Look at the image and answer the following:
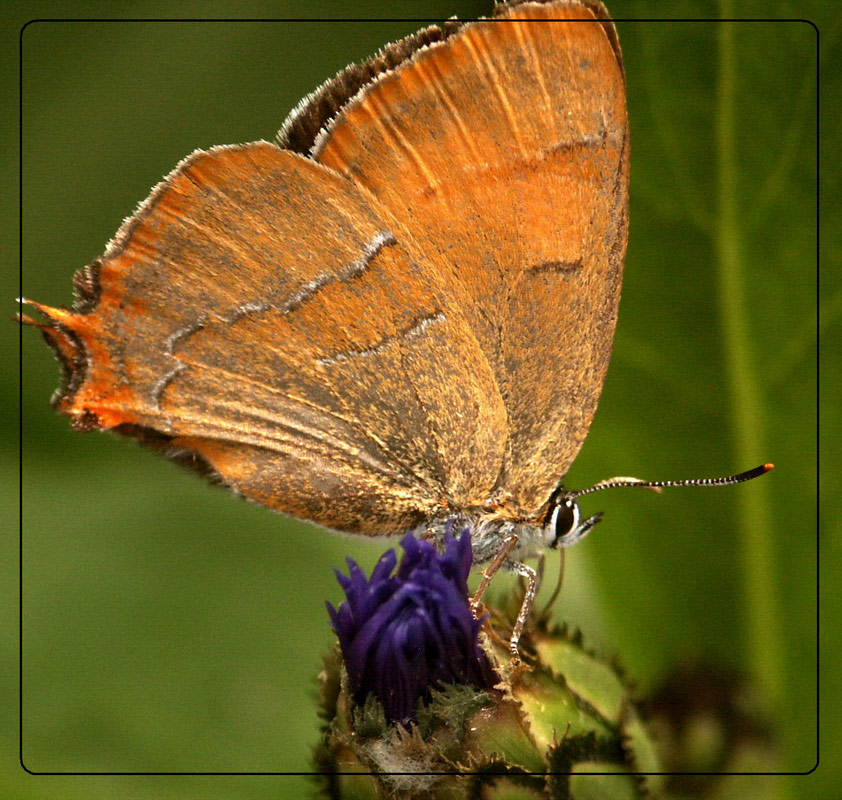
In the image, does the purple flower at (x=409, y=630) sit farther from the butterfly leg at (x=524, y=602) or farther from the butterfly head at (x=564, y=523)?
the butterfly head at (x=564, y=523)

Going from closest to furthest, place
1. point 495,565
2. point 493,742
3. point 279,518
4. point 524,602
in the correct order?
point 493,742 → point 524,602 → point 495,565 → point 279,518

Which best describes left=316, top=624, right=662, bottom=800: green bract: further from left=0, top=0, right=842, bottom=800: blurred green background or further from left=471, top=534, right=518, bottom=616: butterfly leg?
left=0, top=0, right=842, bottom=800: blurred green background

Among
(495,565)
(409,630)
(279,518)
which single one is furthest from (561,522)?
(279,518)

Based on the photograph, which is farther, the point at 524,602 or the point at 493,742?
the point at 524,602

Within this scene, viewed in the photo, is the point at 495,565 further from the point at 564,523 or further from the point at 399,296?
the point at 399,296

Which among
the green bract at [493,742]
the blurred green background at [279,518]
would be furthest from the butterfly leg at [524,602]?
the blurred green background at [279,518]

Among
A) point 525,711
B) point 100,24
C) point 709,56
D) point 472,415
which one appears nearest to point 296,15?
point 100,24
